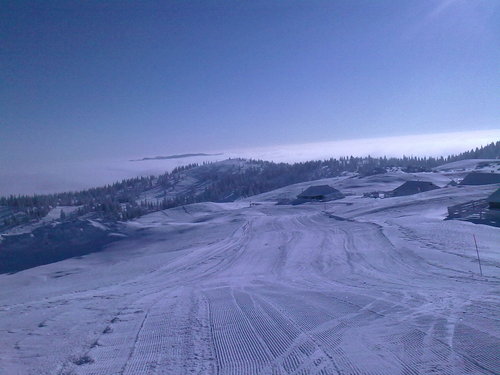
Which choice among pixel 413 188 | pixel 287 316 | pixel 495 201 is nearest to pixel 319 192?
pixel 413 188

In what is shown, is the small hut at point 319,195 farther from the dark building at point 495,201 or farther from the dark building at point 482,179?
the dark building at point 495,201

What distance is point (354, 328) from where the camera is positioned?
317 inches

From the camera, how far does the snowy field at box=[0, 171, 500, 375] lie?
662cm

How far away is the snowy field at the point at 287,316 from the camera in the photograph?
21.7ft

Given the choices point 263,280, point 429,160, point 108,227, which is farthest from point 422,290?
point 429,160

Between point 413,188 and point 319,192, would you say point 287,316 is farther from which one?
point 319,192

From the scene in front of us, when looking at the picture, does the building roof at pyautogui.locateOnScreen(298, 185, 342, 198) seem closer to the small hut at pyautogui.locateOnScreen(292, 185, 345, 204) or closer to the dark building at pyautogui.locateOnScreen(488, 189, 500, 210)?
the small hut at pyautogui.locateOnScreen(292, 185, 345, 204)

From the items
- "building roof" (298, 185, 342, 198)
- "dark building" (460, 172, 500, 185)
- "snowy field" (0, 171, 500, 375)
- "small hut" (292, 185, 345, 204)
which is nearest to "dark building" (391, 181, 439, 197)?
"dark building" (460, 172, 500, 185)

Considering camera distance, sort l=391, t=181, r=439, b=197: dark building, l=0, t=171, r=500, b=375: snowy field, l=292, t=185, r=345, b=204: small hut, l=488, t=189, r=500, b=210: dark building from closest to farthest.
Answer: l=0, t=171, r=500, b=375: snowy field
l=488, t=189, r=500, b=210: dark building
l=391, t=181, r=439, b=197: dark building
l=292, t=185, r=345, b=204: small hut

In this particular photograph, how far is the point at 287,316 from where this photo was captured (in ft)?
30.8

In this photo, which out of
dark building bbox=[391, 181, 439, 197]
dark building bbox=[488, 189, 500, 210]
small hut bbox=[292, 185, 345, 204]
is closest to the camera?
dark building bbox=[488, 189, 500, 210]

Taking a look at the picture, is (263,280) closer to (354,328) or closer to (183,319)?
(183,319)

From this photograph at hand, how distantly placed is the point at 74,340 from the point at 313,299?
20.2ft

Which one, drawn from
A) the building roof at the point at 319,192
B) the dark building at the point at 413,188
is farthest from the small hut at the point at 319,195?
the dark building at the point at 413,188
